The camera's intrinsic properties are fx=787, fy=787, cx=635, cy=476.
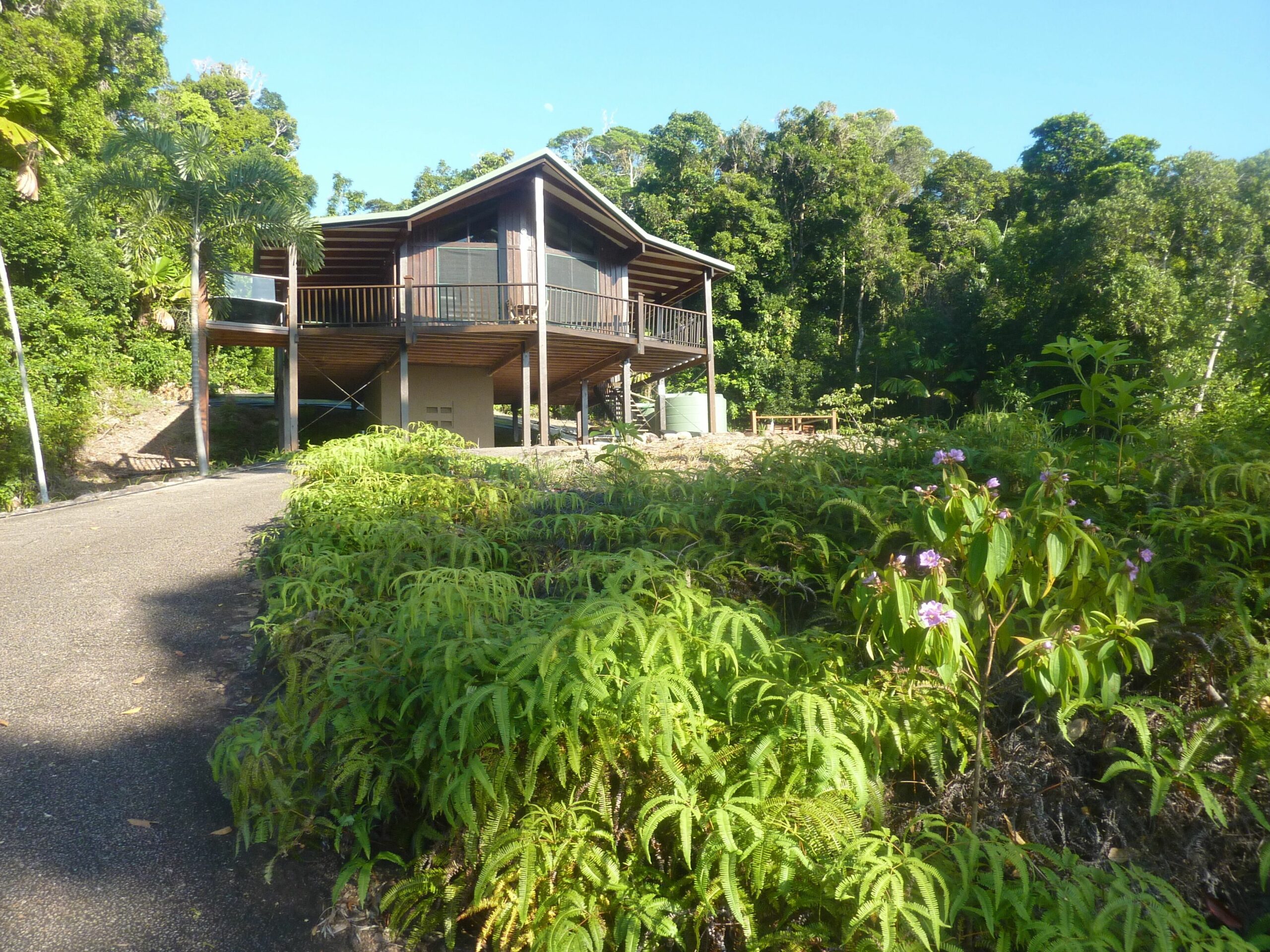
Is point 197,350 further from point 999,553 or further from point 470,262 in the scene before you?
point 999,553

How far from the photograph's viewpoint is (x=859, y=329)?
32.5 metres

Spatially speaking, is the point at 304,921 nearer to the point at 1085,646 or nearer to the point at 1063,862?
the point at 1063,862

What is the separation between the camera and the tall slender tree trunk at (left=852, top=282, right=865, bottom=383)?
3203cm

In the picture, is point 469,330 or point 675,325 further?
point 675,325

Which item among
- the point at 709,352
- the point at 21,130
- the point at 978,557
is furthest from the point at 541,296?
the point at 978,557

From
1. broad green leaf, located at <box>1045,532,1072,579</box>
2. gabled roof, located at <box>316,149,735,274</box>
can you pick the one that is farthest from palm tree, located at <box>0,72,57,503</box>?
broad green leaf, located at <box>1045,532,1072,579</box>

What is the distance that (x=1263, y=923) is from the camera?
227 centimetres

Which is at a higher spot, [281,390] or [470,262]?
[470,262]

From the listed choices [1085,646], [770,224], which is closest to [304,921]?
[1085,646]

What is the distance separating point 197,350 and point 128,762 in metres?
12.5

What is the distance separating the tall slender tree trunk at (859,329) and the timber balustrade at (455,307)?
1646cm

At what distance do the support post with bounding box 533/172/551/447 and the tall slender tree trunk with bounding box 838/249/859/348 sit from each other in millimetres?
18907

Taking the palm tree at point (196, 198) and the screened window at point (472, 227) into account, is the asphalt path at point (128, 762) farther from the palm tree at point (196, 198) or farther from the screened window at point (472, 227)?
the screened window at point (472, 227)

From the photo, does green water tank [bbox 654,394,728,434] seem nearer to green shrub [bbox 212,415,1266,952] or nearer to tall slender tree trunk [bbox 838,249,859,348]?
tall slender tree trunk [bbox 838,249,859,348]
